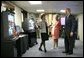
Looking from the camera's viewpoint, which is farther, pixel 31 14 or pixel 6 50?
pixel 31 14

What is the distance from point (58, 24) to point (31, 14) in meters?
4.23

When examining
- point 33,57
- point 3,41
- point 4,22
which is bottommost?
point 33,57

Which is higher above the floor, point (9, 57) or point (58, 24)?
point (58, 24)

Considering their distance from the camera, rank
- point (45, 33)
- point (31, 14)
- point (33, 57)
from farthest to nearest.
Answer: point (31, 14)
point (45, 33)
point (33, 57)

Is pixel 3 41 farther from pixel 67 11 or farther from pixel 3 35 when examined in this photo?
pixel 67 11

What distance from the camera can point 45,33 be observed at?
6.39m

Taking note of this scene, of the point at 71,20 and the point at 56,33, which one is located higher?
the point at 71,20

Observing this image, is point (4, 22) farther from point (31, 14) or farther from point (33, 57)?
point (31, 14)

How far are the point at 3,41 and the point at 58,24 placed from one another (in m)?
2.72

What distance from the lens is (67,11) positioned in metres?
5.77

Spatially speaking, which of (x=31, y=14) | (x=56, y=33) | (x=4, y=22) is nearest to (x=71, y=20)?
(x=56, y=33)

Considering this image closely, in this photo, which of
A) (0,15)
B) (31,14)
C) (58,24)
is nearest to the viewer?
(0,15)

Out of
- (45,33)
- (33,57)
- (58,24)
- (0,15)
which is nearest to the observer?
(0,15)

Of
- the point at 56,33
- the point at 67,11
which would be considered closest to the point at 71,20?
the point at 67,11
